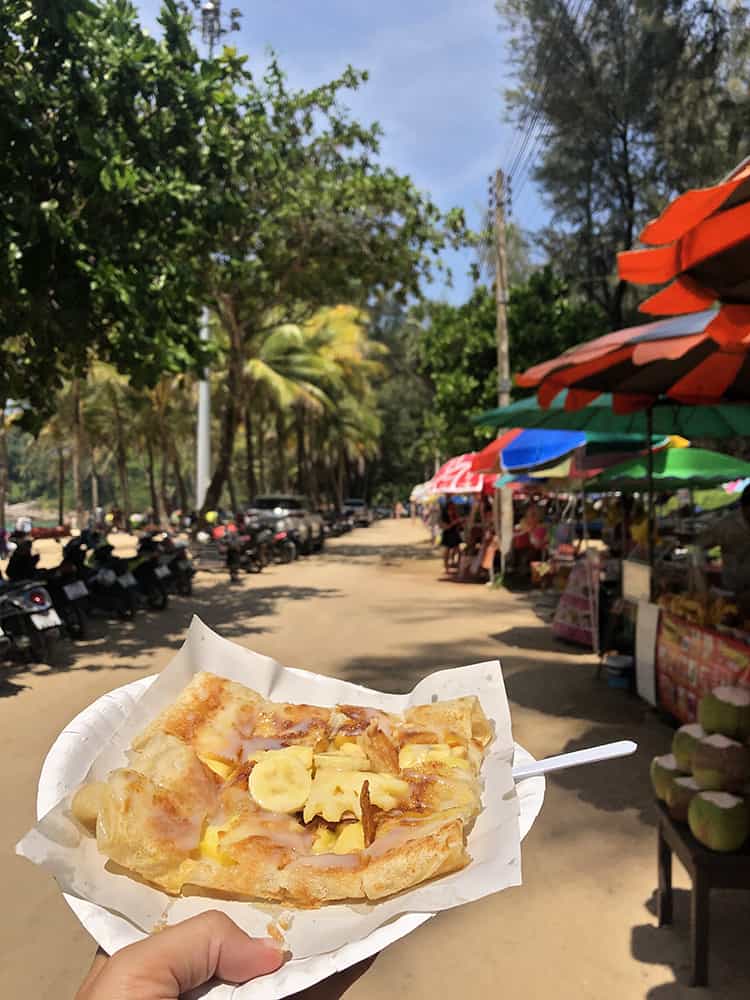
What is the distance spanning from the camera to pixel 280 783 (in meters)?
1.26

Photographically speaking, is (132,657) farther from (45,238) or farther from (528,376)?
(528,376)

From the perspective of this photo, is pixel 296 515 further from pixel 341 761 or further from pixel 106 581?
pixel 341 761

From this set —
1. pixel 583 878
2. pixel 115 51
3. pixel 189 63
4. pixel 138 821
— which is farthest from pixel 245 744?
pixel 189 63

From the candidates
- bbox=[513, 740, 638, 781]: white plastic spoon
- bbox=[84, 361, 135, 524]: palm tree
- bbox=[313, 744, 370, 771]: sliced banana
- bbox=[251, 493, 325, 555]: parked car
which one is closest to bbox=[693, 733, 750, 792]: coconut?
bbox=[513, 740, 638, 781]: white plastic spoon

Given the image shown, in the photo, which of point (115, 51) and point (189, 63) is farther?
point (189, 63)

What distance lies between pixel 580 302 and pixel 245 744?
22.8m

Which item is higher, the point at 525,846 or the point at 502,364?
the point at 502,364

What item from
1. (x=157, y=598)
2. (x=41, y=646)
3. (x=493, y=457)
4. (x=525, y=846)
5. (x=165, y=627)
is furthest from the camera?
(x=157, y=598)

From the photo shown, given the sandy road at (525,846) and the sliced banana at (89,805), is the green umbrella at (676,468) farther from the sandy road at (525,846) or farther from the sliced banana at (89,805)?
the sliced banana at (89,805)

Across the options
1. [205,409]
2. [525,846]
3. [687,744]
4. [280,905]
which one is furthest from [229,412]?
[280,905]

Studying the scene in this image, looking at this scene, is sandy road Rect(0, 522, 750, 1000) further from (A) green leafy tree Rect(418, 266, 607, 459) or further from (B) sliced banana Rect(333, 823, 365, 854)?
(A) green leafy tree Rect(418, 266, 607, 459)

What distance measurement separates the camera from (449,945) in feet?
10.6

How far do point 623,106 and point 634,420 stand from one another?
45.0 feet

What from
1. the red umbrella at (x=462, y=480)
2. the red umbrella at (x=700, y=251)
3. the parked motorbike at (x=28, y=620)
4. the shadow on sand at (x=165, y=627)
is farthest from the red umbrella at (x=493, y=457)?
the red umbrella at (x=700, y=251)
